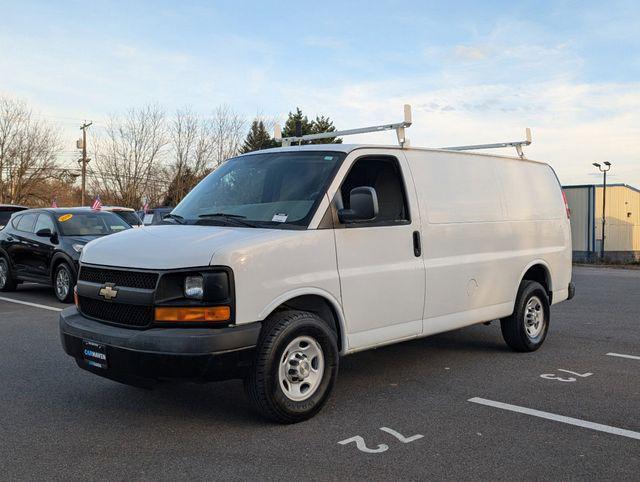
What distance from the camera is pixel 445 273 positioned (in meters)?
6.03

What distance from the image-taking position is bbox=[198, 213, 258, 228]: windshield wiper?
16.9ft

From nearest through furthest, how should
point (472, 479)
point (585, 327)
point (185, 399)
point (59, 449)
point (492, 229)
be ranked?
point (472, 479) → point (59, 449) → point (185, 399) → point (492, 229) → point (585, 327)

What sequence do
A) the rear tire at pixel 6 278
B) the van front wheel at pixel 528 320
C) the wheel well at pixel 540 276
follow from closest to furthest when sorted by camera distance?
1. the van front wheel at pixel 528 320
2. the wheel well at pixel 540 276
3. the rear tire at pixel 6 278

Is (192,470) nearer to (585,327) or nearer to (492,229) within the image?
(492,229)

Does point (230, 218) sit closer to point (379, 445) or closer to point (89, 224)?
point (379, 445)

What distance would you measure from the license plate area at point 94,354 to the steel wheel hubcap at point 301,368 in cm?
122

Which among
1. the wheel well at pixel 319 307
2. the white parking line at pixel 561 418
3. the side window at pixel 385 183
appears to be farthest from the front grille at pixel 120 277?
the white parking line at pixel 561 418

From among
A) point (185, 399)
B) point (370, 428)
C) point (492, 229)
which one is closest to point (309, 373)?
point (370, 428)

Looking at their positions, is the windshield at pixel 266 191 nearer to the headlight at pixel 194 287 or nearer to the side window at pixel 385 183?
the side window at pixel 385 183

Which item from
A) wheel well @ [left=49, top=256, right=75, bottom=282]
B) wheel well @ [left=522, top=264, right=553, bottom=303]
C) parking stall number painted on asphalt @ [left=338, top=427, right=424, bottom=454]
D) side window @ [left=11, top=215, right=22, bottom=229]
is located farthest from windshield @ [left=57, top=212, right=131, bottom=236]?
parking stall number painted on asphalt @ [left=338, top=427, right=424, bottom=454]

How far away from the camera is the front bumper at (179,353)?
14.2 ft

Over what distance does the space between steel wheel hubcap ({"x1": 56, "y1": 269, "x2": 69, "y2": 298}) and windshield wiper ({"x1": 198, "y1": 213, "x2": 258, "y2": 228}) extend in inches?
271

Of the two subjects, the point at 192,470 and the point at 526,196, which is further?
the point at 526,196

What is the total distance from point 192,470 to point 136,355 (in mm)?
881
